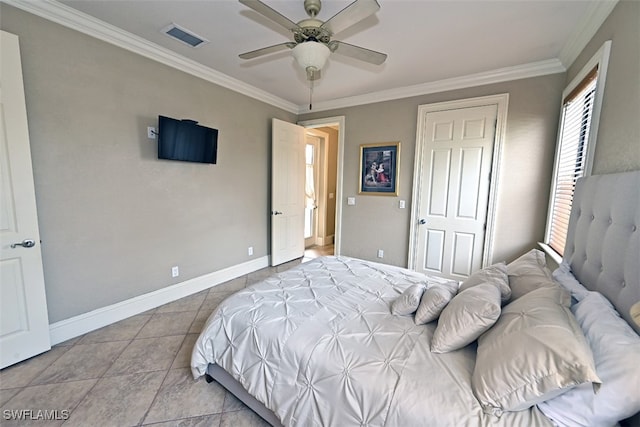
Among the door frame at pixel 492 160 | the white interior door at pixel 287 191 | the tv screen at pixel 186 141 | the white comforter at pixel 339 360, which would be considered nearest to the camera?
the white comforter at pixel 339 360

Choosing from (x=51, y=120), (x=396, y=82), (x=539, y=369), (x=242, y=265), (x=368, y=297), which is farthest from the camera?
(x=242, y=265)

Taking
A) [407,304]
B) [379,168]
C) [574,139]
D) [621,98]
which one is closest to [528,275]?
[407,304]

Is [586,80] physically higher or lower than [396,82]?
lower

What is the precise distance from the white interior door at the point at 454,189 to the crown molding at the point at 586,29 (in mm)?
683

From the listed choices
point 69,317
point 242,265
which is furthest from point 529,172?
point 69,317

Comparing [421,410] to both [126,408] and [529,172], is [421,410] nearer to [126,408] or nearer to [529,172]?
[126,408]

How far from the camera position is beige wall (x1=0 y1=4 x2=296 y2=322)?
2.03 meters

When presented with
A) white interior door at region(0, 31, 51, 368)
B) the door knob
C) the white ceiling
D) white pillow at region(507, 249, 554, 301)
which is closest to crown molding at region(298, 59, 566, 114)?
the white ceiling

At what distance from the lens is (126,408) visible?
5.20 feet

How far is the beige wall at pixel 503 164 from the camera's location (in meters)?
2.82

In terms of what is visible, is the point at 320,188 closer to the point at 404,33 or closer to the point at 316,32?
the point at 404,33

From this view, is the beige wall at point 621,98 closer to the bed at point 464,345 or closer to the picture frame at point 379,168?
the bed at point 464,345

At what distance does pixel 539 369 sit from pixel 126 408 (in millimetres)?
2136

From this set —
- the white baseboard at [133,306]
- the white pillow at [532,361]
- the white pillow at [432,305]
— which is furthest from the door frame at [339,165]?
the white pillow at [532,361]
